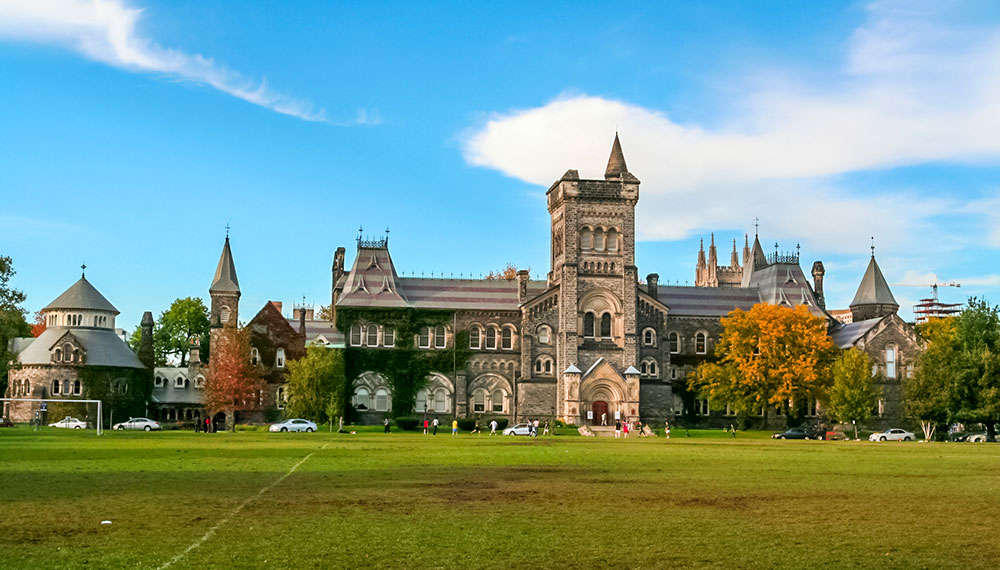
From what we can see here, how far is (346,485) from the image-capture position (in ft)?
84.0

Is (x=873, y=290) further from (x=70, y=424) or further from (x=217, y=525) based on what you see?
(x=217, y=525)

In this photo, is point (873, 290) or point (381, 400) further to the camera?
point (873, 290)

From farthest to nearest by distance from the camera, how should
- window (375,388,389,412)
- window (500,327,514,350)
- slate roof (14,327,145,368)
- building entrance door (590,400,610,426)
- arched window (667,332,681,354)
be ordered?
arched window (667,332,681,354) → window (500,327,514,350) → window (375,388,389,412) → slate roof (14,327,145,368) → building entrance door (590,400,610,426)

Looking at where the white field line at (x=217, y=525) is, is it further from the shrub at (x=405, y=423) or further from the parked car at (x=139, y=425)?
the parked car at (x=139, y=425)

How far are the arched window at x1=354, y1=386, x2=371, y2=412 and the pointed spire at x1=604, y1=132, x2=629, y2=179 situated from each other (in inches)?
1057

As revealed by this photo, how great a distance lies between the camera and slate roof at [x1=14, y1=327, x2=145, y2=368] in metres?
86.1

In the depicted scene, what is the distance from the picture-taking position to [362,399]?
86438 mm

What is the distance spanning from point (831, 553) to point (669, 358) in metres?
76.4

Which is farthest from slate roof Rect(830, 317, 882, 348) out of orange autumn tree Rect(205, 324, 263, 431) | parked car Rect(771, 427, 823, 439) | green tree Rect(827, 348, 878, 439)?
orange autumn tree Rect(205, 324, 263, 431)


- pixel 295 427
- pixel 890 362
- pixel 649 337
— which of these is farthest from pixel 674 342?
pixel 295 427

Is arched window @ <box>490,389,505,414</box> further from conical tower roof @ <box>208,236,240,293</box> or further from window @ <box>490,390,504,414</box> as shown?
conical tower roof @ <box>208,236,240,293</box>

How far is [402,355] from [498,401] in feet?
28.8

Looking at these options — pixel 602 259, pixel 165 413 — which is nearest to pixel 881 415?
pixel 602 259

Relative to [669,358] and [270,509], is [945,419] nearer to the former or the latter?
[669,358]
